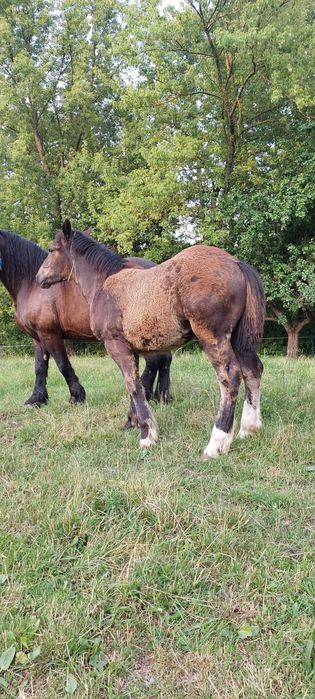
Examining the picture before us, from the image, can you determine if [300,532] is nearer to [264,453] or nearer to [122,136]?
[264,453]

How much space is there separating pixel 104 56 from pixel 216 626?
84.9 feet

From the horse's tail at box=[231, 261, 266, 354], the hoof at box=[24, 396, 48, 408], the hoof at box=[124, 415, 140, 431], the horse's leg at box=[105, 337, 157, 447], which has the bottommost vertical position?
the hoof at box=[24, 396, 48, 408]

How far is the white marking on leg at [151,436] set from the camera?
15.1ft

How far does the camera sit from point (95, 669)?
6.31ft

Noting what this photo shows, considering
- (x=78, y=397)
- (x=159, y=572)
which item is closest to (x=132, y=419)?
(x=78, y=397)

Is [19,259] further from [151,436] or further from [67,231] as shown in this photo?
[151,436]

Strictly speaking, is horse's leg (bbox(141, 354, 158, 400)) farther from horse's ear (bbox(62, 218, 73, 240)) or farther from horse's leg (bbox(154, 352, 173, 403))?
horse's ear (bbox(62, 218, 73, 240))

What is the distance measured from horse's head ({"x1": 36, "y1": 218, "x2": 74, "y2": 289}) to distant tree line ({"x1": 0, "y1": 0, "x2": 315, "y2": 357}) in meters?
11.1

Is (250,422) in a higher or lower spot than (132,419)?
higher

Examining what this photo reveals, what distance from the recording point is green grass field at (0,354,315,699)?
1.91 meters

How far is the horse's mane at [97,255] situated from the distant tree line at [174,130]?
36.4ft

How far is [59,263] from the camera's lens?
5.79 metres

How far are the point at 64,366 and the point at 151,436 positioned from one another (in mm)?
2669

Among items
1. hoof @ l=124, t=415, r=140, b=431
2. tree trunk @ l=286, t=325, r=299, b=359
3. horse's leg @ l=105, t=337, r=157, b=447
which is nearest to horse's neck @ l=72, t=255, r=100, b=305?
horse's leg @ l=105, t=337, r=157, b=447
